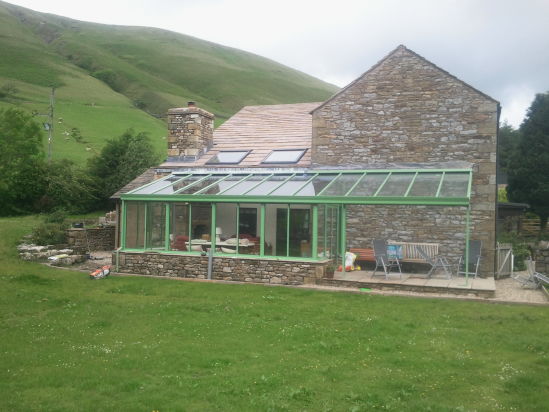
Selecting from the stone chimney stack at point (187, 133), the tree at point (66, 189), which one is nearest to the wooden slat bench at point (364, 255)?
the stone chimney stack at point (187, 133)

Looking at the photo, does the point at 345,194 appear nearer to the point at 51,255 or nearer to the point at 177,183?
the point at 177,183

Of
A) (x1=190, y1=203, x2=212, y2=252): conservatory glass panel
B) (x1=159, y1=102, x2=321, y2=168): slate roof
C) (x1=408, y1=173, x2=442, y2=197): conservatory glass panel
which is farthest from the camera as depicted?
(x1=159, y1=102, x2=321, y2=168): slate roof

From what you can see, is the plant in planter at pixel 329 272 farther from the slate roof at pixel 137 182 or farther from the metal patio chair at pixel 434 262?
the slate roof at pixel 137 182

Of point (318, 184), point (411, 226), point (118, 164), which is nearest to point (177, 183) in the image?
point (318, 184)

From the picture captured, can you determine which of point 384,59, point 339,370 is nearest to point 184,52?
point 384,59

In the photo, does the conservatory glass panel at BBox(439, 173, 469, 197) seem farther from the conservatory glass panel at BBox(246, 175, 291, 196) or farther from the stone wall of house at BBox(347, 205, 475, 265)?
the conservatory glass panel at BBox(246, 175, 291, 196)

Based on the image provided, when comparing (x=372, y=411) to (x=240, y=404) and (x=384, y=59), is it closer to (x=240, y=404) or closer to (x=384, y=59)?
(x=240, y=404)

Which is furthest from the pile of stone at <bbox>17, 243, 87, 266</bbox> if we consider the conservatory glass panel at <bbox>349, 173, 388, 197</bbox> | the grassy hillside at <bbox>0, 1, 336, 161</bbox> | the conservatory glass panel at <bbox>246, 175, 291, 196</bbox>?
the grassy hillside at <bbox>0, 1, 336, 161</bbox>

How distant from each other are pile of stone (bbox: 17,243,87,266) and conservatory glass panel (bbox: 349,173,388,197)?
27.6 feet

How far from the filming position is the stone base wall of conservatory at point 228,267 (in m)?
12.5

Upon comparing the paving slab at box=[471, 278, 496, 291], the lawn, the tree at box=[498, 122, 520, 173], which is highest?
the tree at box=[498, 122, 520, 173]

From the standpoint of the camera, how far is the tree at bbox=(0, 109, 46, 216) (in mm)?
22391

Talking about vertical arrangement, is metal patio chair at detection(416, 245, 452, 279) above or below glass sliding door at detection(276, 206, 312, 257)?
below

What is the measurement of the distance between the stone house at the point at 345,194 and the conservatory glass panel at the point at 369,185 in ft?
0.09
